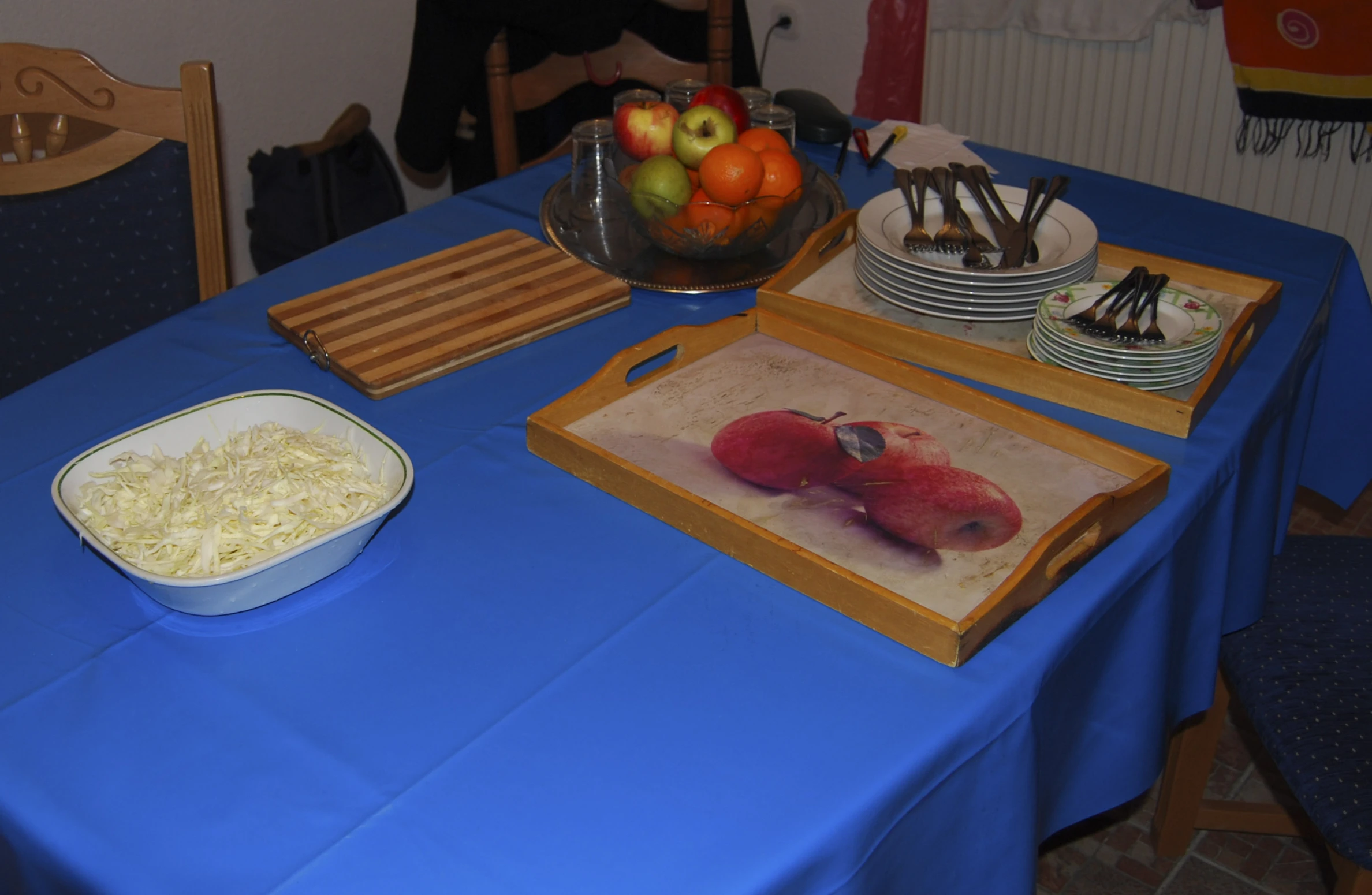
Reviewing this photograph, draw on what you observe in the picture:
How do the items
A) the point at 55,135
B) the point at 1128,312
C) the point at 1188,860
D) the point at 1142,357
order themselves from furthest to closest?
the point at 1188,860
the point at 55,135
the point at 1128,312
the point at 1142,357

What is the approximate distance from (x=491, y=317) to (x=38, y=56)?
68 centimetres

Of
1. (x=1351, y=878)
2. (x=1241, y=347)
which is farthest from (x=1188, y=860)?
(x=1241, y=347)

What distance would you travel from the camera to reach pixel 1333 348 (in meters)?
1.43

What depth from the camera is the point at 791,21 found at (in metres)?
2.92

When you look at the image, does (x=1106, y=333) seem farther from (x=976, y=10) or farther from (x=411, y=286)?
(x=976, y=10)

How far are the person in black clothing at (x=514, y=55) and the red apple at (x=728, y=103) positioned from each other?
602 mm

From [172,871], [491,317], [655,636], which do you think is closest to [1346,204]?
[491,317]

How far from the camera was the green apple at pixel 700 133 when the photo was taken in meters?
1.31

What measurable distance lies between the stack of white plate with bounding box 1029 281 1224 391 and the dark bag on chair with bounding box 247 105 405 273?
5.29 ft

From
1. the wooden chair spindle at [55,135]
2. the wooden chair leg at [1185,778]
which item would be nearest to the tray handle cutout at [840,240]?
the wooden chair leg at [1185,778]

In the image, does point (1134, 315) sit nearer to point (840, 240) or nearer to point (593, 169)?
point (840, 240)

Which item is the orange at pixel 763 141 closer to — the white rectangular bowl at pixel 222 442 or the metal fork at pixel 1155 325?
the metal fork at pixel 1155 325

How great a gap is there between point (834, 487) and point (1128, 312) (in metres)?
0.43

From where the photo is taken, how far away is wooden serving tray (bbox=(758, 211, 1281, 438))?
1.06 meters
